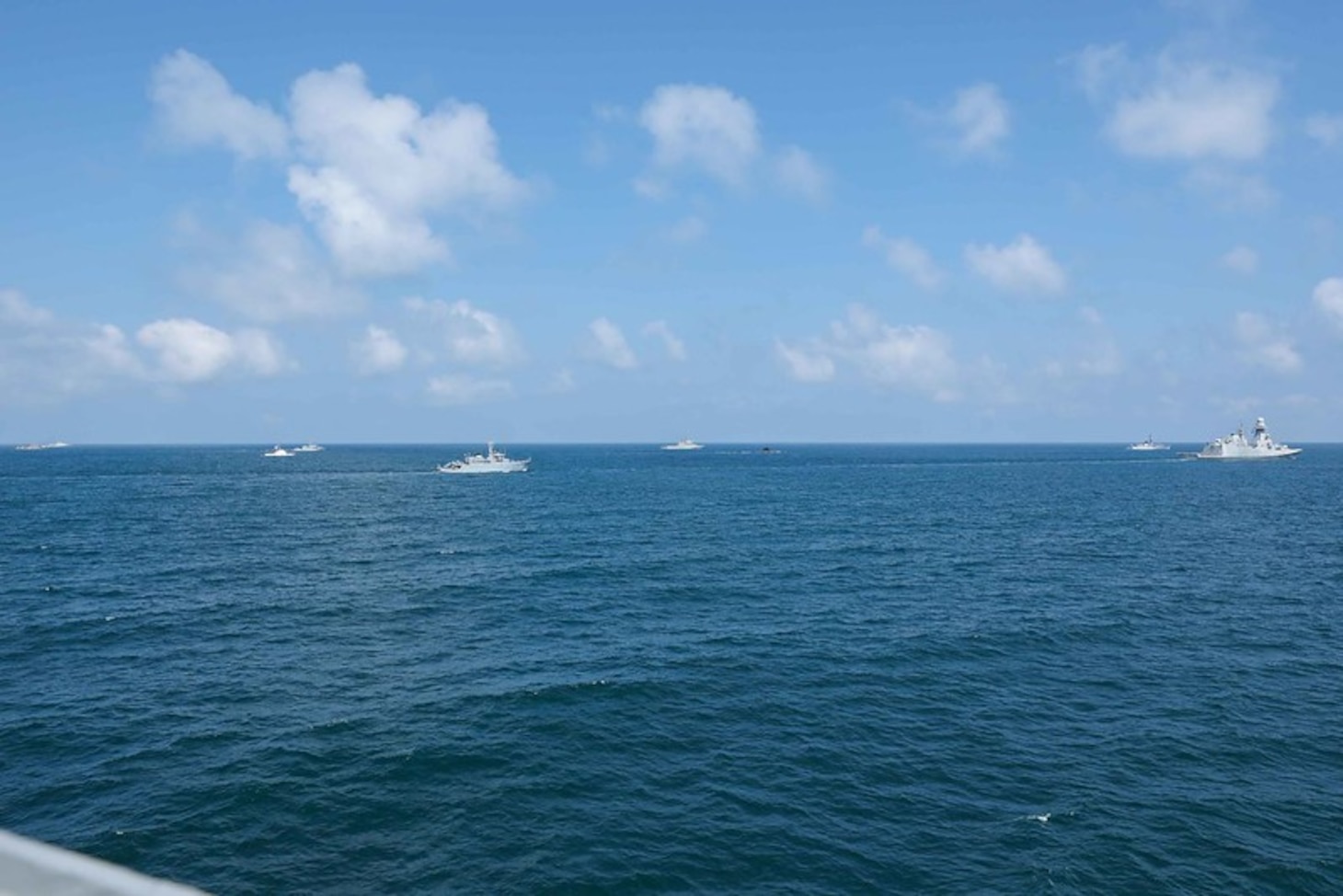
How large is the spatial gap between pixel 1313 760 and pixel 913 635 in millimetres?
23290

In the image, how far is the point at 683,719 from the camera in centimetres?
4097

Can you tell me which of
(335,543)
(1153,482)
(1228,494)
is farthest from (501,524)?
(1153,482)

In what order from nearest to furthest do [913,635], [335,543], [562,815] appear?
[562,815]
[913,635]
[335,543]

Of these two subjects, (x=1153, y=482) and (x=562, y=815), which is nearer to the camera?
(x=562, y=815)

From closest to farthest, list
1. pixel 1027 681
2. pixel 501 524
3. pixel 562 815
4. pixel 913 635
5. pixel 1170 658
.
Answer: pixel 562 815 → pixel 1027 681 → pixel 1170 658 → pixel 913 635 → pixel 501 524

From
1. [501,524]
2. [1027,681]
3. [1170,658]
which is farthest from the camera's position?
[501,524]

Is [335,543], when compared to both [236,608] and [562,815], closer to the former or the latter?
[236,608]

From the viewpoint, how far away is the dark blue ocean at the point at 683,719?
29.0 meters

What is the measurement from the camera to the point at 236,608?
208ft

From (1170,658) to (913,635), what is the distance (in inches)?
656

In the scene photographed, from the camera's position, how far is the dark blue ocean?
29.0 metres

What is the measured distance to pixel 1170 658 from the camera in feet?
166

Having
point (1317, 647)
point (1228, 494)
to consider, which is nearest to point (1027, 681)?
point (1317, 647)

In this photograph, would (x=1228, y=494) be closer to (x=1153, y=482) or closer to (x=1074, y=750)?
(x=1153, y=482)
